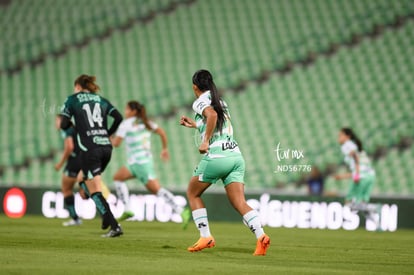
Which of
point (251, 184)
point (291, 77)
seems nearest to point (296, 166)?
point (251, 184)

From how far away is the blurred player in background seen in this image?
60.1 ft

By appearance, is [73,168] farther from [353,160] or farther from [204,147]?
[353,160]

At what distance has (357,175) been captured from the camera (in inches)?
736

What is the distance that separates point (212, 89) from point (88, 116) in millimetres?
2914

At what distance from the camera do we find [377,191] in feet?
71.4

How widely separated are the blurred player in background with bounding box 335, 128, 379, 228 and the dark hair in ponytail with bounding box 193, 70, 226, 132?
8.25 metres

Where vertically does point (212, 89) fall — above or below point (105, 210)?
above

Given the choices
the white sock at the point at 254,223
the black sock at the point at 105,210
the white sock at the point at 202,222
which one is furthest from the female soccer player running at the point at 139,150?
the white sock at the point at 254,223

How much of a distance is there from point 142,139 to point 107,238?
174 inches

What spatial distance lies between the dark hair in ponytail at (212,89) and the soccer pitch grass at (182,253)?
1.49 m

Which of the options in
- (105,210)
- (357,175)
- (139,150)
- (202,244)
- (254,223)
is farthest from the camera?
(357,175)

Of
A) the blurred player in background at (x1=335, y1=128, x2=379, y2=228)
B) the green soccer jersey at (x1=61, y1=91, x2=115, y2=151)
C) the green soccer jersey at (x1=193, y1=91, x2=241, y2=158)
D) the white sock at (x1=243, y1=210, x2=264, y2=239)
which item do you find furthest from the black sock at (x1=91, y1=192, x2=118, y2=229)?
the blurred player in background at (x1=335, y1=128, x2=379, y2=228)

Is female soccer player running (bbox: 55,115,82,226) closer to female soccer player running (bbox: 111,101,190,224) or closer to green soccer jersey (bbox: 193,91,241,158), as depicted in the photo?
female soccer player running (bbox: 111,101,190,224)

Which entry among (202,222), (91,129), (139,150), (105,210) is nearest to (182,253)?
(202,222)
